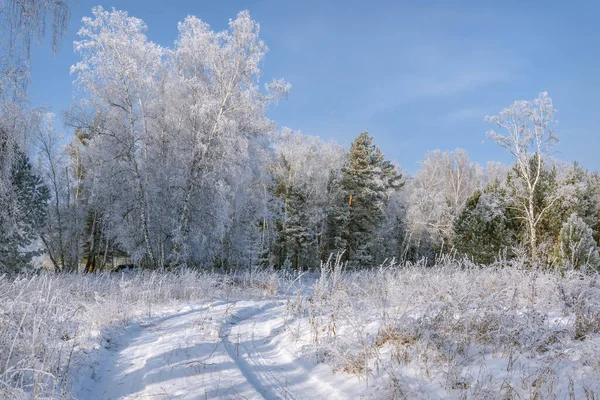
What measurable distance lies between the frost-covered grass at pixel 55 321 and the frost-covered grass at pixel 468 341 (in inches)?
115

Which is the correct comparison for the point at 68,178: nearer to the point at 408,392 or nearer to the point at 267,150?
the point at 267,150

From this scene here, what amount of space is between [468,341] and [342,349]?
1468mm

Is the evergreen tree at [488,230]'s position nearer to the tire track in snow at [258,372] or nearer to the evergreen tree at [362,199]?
the evergreen tree at [362,199]

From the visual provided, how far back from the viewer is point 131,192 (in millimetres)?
19328

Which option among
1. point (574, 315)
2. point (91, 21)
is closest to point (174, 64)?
point (91, 21)

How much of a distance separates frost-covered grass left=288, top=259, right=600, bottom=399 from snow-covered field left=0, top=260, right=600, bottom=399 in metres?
0.02

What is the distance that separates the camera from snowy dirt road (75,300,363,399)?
13.1ft

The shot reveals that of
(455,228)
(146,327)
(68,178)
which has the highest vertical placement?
(68,178)

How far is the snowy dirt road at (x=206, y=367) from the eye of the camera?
3986 mm

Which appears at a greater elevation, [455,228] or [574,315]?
[455,228]

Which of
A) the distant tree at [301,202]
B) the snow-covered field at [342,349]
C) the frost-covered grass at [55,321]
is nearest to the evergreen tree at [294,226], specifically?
the distant tree at [301,202]

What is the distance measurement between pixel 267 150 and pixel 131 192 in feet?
24.8

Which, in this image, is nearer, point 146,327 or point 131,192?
point 146,327

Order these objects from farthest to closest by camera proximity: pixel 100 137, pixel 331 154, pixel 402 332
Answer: pixel 331 154, pixel 100 137, pixel 402 332
